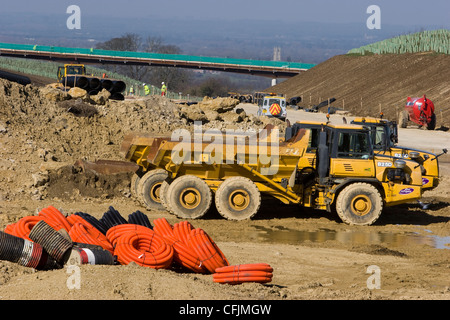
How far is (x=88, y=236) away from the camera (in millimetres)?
10719

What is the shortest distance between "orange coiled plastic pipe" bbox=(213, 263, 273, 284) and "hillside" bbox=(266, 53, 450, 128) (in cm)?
3279

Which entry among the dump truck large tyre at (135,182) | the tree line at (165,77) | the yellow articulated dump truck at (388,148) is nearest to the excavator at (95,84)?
the dump truck large tyre at (135,182)

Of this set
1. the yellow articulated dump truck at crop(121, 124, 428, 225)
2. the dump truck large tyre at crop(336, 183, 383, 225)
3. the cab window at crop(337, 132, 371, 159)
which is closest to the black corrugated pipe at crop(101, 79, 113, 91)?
the yellow articulated dump truck at crop(121, 124, 428, 225)

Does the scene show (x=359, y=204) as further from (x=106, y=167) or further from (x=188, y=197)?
(x=106, y=167)

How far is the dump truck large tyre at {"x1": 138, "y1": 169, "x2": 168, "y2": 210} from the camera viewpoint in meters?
16.5

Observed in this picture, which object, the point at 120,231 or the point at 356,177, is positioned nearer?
the point at 120,231

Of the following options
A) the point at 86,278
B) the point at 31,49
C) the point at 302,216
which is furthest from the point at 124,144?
the point at 31,49

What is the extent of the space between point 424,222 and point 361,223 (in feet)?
6.88

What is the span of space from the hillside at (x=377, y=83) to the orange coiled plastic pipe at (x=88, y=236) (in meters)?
32.5

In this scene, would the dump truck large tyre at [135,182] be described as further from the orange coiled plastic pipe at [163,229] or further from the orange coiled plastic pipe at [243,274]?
the orange coiled plastic pipe at [243,274]

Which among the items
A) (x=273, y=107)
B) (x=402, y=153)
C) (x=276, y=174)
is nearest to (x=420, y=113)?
(x=273, y=107)

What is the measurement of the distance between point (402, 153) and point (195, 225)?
6.32m

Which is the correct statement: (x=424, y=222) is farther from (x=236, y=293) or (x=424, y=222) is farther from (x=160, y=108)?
(x=160, y=108)

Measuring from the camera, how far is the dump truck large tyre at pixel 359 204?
50.4 feet
